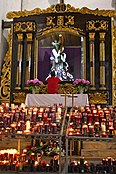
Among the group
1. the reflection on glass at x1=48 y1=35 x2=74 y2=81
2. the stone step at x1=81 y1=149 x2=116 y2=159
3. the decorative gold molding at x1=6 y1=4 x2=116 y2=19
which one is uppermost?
the decorative gold molding at x1=6 y1=4 x2=116 y2=19

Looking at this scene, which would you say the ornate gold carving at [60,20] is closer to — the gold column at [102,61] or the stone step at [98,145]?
the gold column at [102,61]

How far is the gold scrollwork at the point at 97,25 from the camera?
980 centimetres

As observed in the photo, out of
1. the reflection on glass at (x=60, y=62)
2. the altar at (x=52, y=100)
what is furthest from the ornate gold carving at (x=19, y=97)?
the altar at (x=52, y=100)

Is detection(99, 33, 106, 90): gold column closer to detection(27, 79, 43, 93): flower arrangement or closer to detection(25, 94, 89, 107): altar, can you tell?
detection(25, 94, 89, 107): altar

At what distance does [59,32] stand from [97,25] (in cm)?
118

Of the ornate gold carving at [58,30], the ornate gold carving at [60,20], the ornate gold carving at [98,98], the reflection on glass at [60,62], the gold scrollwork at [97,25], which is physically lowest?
the ornate gold carving at [98,98]

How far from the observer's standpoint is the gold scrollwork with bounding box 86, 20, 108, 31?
980cm

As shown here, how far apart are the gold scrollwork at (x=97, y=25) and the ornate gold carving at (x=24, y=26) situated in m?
1.68

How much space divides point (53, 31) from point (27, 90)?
2.00m

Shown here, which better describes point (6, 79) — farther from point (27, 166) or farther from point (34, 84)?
point (27, 166)

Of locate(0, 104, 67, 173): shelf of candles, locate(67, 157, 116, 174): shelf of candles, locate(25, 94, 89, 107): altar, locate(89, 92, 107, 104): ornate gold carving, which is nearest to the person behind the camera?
locate(0, 104, 67, 173): shelf of candles

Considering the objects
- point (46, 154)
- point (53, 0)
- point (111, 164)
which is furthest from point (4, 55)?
point (111, 164)

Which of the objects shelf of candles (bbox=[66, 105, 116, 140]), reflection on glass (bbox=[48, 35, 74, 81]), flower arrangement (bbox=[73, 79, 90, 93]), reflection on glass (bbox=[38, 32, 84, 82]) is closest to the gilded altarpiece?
reflection on glass (bbox=[38, 32, 84, 82])

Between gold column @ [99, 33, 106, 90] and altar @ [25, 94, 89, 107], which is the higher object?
gold column @ [99, 33, 106, 90]
